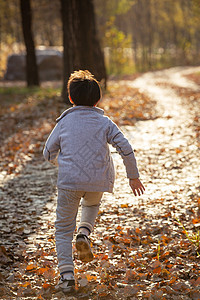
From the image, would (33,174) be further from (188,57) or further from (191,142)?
(188,57)

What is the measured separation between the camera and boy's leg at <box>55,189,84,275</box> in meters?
3.11

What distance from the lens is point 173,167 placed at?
6809 mm

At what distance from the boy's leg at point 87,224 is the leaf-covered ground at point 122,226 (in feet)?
0.95

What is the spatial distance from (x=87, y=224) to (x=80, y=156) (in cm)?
69

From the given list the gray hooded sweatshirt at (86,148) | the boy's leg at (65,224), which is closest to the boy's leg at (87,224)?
the boy's leg at (65,224)

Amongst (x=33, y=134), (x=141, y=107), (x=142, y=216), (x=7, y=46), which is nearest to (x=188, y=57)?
(x=7, y=46)

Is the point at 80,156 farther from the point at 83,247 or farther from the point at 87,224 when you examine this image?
the point at 83,247

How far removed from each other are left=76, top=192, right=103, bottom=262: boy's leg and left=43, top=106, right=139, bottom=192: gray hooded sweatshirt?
0.21m

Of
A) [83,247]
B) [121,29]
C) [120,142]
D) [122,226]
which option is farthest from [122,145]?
[121,29]

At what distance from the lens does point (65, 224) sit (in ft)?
10.4

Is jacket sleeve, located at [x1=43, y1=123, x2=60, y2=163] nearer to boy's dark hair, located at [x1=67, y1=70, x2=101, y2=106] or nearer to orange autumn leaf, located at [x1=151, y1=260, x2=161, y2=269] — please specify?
boy's dark hair, located at [x1=67, y1=70, x2=101, y2=106]

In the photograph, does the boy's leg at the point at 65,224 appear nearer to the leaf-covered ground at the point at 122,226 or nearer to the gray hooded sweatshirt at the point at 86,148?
the gray hooded sweatshirt at the point at 86,148

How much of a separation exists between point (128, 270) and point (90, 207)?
0.74 meters

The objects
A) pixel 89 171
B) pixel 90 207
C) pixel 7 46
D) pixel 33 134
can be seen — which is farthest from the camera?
pixel 7 46
